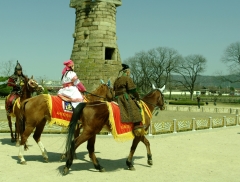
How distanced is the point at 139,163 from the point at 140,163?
31 millimetres

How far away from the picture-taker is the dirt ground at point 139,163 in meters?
7.28

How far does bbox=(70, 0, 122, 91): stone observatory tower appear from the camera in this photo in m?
19.5

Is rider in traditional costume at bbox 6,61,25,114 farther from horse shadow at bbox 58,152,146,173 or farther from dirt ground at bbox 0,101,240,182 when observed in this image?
horse shadow at bbox 58,152,146,173

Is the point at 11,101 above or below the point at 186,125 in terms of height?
above

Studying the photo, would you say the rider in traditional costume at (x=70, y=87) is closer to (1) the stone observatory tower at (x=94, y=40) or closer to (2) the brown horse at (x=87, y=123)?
(2) the brown horse at (x=87, y=123)

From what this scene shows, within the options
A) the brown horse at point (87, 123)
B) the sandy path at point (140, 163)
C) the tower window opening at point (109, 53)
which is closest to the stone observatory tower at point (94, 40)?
the tower window opening at point (109, 53)

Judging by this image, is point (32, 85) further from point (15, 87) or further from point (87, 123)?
point (87, 123)

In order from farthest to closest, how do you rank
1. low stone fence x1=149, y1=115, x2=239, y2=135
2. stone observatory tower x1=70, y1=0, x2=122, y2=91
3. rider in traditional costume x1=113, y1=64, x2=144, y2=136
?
stone observatory tower x1=70, y1=0, x2=122, y2=91
low stone fence x1=149, y1=115, x2=239, y2=135
rider in traditional costume x1=113, y1=64, x2=144, y2=136

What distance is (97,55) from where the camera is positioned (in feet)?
64.4

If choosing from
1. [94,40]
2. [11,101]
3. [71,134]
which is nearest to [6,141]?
[11,101]

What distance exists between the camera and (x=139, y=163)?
882 centimetres

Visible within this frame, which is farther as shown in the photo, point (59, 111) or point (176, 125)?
point (176, 125)

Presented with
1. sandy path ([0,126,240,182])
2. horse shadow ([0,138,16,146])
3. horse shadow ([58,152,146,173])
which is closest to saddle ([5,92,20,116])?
horse shadow ([0,138,16,146])

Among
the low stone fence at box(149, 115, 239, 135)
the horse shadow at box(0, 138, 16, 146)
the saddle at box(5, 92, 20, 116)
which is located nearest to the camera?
the saddle at box(5, 92, 20, 116)
